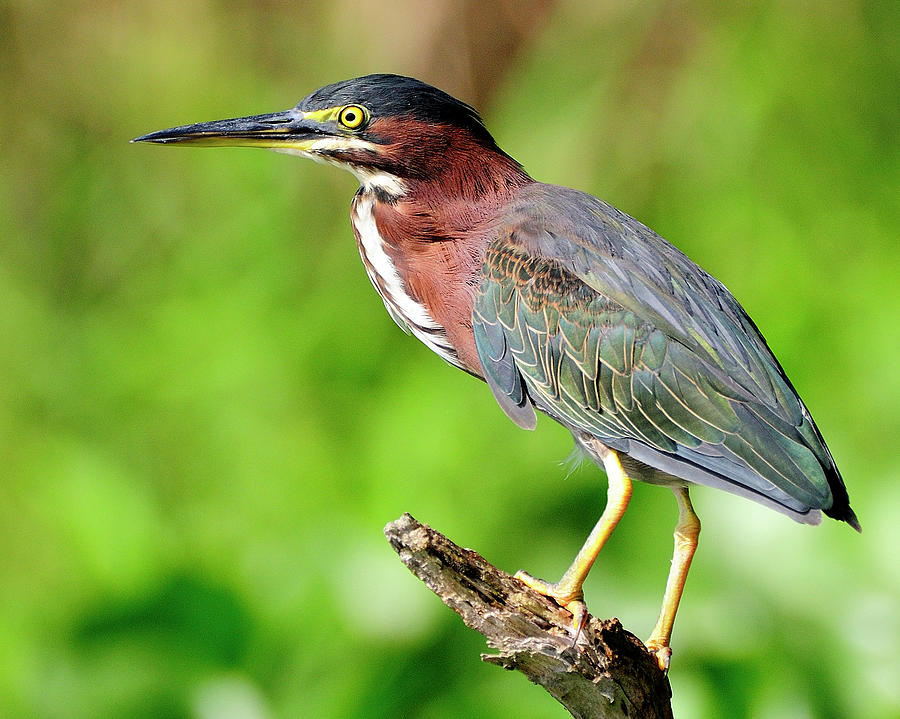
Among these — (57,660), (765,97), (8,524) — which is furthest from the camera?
(765,97)

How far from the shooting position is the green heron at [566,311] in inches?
56.8

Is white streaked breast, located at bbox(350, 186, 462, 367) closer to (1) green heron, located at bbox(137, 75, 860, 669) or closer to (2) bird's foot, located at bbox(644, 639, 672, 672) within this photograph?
(1) green heron, located at bbox(137, 75, 860, 669)

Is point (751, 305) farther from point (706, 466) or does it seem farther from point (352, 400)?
point (706, 466)

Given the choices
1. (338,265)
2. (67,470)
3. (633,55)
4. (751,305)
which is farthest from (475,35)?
(67,470)

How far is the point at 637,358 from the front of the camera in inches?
58.7

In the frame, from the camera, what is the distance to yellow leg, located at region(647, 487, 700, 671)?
1603 millimetres

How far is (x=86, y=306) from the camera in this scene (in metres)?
3.40

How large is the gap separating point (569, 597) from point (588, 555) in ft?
0.24

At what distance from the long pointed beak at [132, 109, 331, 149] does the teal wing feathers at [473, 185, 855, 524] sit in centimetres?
35

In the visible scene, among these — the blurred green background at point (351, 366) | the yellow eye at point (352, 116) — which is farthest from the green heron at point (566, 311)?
the blurred green background at point (351, 366)

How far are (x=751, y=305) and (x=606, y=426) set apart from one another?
5.44ft

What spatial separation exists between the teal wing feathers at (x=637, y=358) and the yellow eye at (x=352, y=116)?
0.28m

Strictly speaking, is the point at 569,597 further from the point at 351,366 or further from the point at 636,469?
the point at 351,366

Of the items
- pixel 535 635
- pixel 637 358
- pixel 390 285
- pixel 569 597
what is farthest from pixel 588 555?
pixel 390 285
